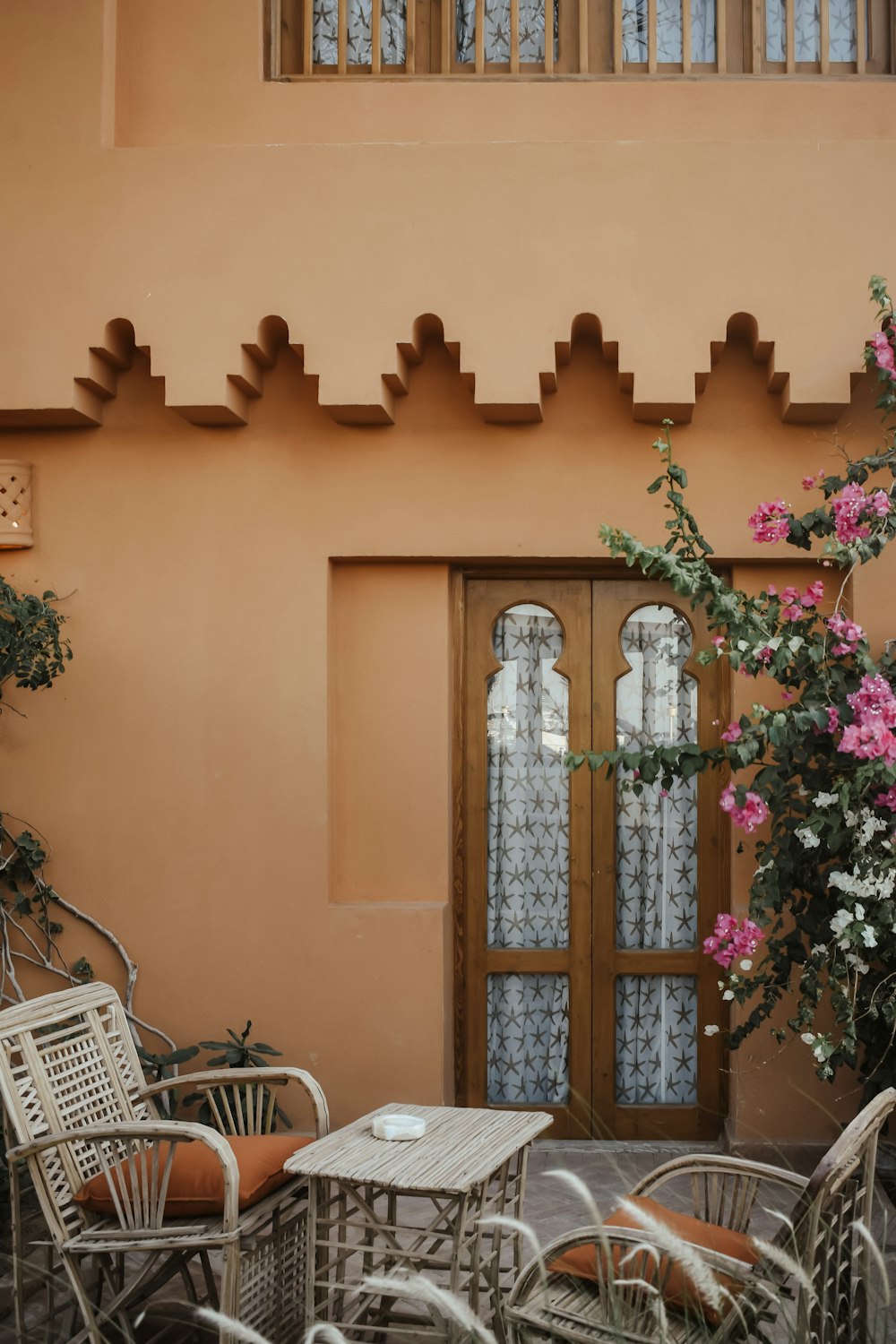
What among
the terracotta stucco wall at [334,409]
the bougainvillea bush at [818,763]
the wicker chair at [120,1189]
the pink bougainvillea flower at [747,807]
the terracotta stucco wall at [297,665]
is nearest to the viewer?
the wicker chair at [120,1189]

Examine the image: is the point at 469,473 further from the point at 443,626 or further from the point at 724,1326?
the point at 724,1326

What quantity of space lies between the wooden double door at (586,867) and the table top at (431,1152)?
5.67ft

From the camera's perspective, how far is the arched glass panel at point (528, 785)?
18.8 ft

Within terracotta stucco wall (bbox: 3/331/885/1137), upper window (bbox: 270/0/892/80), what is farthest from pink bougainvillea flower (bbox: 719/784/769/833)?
upper window (bbox: 270/0/892/80)

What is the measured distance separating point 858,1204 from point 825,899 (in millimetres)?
1658

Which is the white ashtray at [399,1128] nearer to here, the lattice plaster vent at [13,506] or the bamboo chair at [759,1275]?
the bamboo chair at [759,1275]

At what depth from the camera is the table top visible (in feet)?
10.6

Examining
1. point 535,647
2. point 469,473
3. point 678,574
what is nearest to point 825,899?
point 678,574

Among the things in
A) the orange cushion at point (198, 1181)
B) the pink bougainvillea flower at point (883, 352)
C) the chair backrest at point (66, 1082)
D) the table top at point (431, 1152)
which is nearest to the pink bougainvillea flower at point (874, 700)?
the pink bougainvillea flower at point (883, 352)

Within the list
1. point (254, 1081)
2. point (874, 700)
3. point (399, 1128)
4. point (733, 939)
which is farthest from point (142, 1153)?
point (874, 700)

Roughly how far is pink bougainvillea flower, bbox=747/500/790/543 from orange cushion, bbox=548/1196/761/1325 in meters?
2.45

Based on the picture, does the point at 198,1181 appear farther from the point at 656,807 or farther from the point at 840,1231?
the point at 656,807

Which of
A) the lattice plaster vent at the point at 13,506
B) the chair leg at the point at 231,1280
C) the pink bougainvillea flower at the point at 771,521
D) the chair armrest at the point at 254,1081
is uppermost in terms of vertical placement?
the lattice plaster vent at the point at 13,506

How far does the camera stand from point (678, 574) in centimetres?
420
